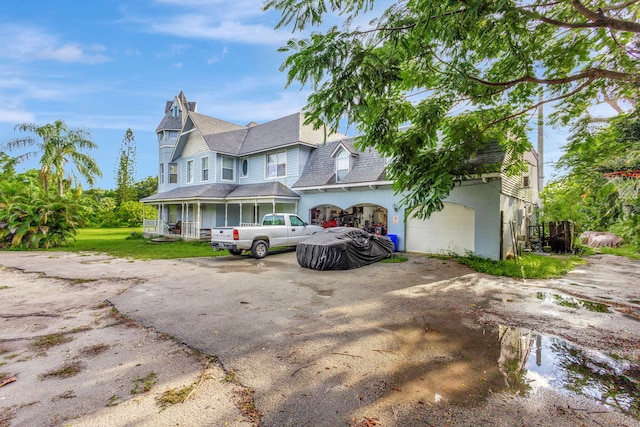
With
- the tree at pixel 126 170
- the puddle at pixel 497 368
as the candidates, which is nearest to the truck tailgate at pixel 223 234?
the puddle at pixel 497 368

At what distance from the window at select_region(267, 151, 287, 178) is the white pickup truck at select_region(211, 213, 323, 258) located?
5709 millimetres

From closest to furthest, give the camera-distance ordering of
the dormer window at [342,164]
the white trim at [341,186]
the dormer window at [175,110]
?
the white trim at [341,186] < the dormer window at [342,164] < the dormer window at [175,110]

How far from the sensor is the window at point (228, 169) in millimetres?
19800

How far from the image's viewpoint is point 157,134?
81.1 ft

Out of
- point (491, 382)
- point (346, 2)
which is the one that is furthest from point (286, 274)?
point (346, 2)

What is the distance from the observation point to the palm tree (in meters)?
20.9

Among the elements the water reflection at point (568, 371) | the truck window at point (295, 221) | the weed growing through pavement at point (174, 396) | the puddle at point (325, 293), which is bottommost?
the water reflection at point (568, 371)

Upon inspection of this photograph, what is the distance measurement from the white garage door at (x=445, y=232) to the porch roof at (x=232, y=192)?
7.40 meters

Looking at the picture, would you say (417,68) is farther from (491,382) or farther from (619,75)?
(491,382)

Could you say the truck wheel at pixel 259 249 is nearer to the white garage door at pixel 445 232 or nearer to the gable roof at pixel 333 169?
the gable roof at pixel 333 169


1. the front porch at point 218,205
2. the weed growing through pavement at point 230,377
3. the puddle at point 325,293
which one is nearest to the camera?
the weed growing through pavement at point 230,377

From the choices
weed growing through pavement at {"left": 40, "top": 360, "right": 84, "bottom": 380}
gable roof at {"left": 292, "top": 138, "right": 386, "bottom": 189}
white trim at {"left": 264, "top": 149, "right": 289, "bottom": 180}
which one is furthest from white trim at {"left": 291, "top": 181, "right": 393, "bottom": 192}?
weed growing through pavement at {"left": 40, "top": 360, "right": 84, "bottom": 380}

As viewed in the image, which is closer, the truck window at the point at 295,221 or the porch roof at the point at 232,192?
the truck window at the point at 295,221

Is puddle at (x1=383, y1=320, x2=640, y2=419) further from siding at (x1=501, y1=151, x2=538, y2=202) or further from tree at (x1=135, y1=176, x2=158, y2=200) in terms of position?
tree at (x1=135, y1=176, x2=158, y2=200)
